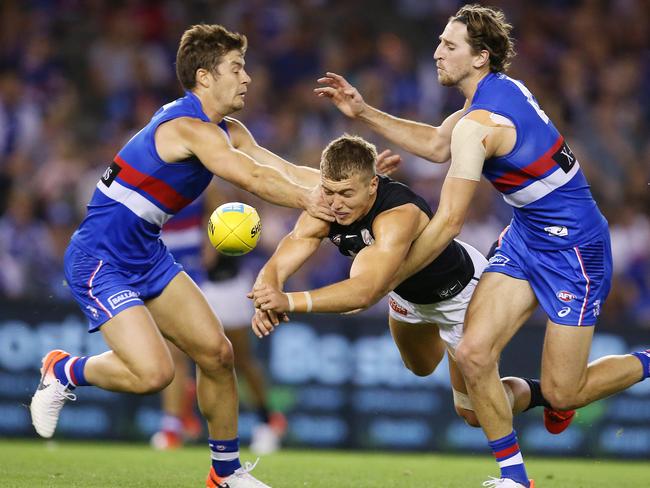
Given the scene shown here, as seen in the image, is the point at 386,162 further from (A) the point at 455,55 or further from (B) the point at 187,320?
(B) the point at 187,320

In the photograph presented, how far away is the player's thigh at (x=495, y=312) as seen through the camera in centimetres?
716

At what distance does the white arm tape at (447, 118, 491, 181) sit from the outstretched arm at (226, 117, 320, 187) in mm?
1159

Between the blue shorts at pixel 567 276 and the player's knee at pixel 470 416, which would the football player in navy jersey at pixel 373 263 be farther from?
the blue shorts at pixel 567 276

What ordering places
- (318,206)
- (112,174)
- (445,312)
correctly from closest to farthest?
1. (318,206)
2. (112,174)
3. (445,312)

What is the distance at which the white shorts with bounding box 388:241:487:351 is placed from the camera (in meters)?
7.78

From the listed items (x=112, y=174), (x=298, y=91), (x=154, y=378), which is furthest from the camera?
(x=298, y=91)

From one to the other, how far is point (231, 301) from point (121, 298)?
4.49 m

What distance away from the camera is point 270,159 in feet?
25.8

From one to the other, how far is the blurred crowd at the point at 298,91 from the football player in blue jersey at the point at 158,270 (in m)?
5.56

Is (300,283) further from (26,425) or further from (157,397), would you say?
(26,425)

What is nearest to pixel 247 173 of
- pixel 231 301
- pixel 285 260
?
pixel 285 260

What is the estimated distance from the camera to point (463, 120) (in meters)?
7.00

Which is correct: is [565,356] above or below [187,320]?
below

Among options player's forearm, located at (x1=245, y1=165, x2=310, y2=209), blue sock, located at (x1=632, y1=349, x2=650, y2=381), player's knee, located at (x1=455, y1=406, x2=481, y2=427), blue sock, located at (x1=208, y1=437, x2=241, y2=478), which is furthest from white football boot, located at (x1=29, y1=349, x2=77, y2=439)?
blue sock, located at (x1=632, y1=349, x2=650, y2=381)
